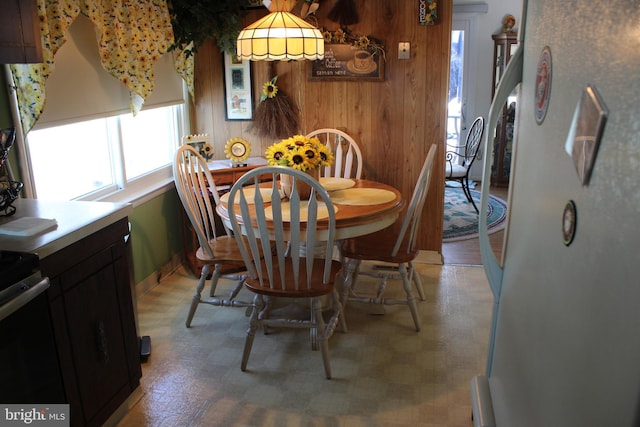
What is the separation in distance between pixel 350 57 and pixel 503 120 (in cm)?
300

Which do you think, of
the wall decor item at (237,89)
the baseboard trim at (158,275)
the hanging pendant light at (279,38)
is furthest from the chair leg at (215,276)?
the wall decor item at (237,89)

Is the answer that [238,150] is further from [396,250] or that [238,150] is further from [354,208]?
Answer: [396,250]

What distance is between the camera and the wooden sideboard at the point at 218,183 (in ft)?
12.1

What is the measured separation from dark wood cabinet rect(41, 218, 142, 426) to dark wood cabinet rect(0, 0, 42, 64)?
26.6 inches

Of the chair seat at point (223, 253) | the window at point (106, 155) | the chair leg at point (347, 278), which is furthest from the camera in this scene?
the chair leg at point (347, 278)

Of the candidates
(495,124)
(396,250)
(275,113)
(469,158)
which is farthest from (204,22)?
(469,158)

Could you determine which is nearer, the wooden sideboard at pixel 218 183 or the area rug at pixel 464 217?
the wooden sideboard at pixel 218 183

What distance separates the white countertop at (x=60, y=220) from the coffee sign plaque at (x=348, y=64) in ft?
6.96

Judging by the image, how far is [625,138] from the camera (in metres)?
0.52

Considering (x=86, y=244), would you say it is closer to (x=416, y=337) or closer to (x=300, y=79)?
(x=416, y=337)

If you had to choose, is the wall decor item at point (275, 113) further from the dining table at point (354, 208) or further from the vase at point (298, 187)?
the vase at point (298, 187)

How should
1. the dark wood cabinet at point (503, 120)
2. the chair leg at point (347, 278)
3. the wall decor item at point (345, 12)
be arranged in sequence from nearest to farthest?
1. the chair leg at point (347, 278)
2. the wall decor item at point (345, 12)
3. the dark wood cabinet at point (503, 120)

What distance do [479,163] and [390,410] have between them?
16.8 feet

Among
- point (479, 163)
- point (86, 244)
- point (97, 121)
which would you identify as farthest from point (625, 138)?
point (479, 163)
